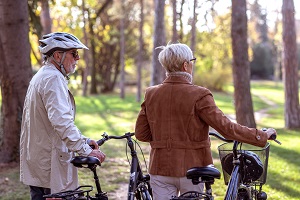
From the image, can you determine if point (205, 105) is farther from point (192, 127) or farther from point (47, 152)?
point (47, 152)

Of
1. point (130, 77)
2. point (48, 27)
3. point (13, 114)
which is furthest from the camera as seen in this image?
point (130, 77)

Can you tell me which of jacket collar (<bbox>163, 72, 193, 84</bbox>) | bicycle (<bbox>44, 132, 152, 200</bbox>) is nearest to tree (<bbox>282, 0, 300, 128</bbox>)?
bicycle (<bbox>44, 132, 152, 200</bbox>)

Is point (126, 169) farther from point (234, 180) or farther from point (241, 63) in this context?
point (234, 180)

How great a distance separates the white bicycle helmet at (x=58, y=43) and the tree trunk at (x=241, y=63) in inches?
418

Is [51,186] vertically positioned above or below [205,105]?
below

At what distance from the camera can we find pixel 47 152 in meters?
4.78

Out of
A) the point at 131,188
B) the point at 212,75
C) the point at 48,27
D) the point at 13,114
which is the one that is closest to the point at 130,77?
the point at 212,75

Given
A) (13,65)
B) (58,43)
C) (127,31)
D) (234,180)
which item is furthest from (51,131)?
(127,31)

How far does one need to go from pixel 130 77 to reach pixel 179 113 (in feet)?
162

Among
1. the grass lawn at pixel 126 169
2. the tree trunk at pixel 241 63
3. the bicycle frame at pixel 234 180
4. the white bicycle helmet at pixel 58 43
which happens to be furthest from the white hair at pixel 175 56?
the tree trunk at pixel 241 63

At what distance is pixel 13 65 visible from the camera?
9.85 metres

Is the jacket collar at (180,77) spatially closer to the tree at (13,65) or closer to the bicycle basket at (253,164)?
the bicycle basket at (253,164)

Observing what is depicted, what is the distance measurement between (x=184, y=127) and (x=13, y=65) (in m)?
5.92

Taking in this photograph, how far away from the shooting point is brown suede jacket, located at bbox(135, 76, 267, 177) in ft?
14.9
